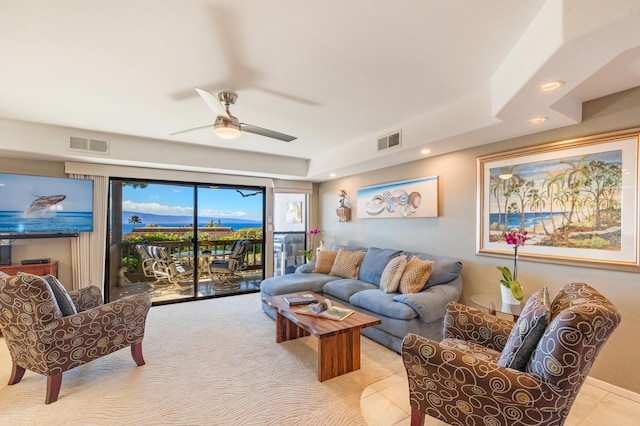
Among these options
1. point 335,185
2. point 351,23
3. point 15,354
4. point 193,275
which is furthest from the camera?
point 335,185

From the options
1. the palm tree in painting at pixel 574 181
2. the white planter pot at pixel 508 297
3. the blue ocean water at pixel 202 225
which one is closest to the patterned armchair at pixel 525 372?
the white planter pot at pixel 508 297

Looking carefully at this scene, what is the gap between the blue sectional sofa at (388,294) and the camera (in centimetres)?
281

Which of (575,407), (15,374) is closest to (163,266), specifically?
(15,374)

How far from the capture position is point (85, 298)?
276 centimetres

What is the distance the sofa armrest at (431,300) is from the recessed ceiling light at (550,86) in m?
1.96

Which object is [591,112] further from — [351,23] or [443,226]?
[351,23]

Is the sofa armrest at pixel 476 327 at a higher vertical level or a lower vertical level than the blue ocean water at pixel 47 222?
lower

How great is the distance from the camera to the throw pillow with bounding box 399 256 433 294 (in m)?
3.19

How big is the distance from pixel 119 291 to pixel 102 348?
2781 mm

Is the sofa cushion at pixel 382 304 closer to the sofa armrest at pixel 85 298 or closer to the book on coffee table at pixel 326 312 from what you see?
the book on coffee table at pixel 326 312

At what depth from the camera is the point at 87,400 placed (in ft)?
7.06

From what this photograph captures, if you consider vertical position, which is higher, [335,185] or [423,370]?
[335,185]

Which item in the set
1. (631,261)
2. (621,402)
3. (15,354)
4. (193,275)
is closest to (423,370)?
(621,402)

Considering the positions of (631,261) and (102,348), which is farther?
(102,348)
